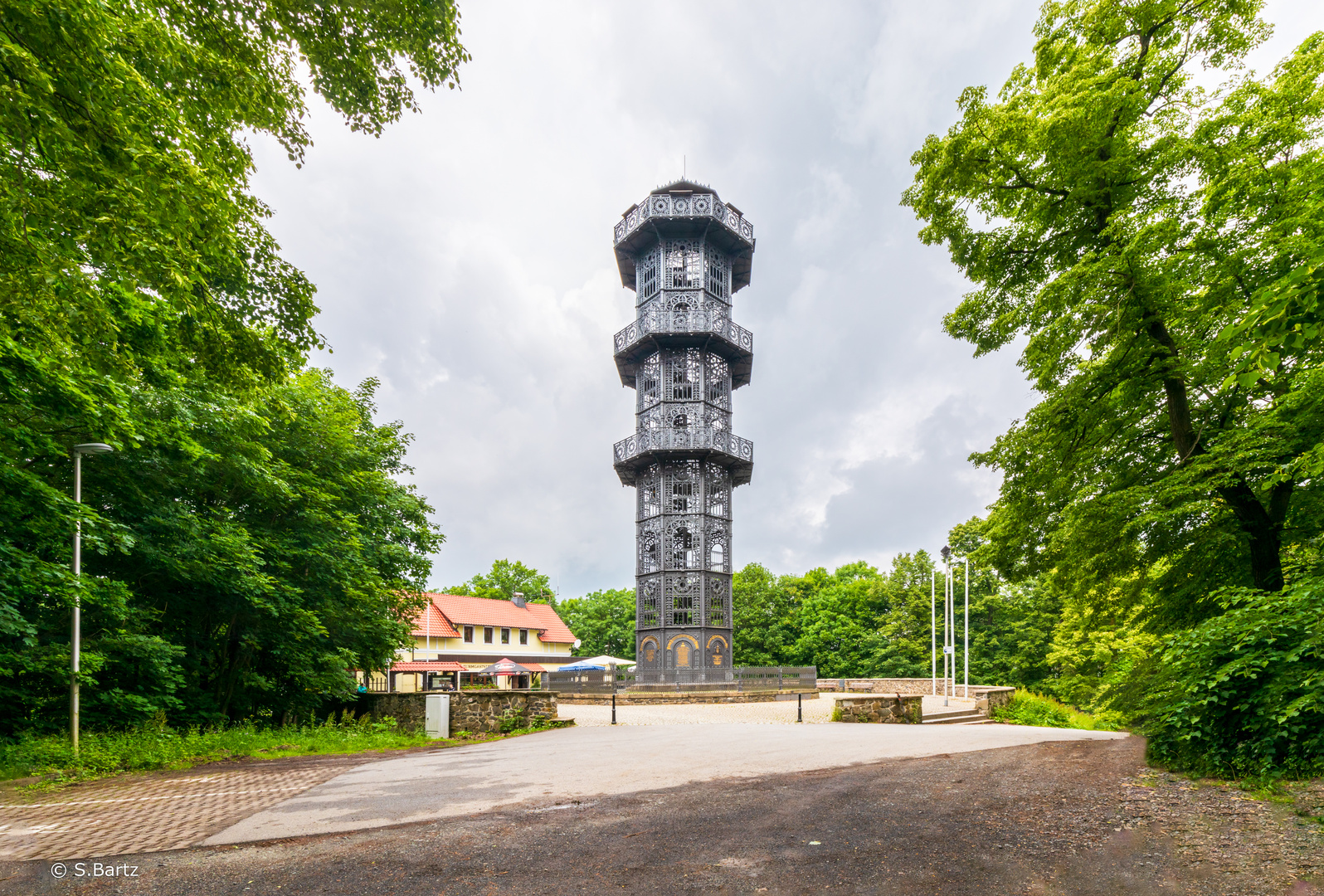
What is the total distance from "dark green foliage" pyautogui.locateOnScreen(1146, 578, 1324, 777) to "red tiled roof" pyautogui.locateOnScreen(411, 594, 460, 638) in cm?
4137

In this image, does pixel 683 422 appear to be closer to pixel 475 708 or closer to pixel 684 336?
pixel 684 336

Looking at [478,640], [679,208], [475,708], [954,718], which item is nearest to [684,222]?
[679,208]

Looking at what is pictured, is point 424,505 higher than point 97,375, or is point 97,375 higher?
point 97,375

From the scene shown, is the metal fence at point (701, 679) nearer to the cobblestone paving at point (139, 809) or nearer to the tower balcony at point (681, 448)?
the tower balcony at point (681, 448)

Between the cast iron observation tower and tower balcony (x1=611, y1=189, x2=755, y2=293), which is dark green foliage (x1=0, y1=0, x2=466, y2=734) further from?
tower balcony (x1=611, y1=189, x2=755, y2=293)

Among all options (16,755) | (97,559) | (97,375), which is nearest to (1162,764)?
(97,375)

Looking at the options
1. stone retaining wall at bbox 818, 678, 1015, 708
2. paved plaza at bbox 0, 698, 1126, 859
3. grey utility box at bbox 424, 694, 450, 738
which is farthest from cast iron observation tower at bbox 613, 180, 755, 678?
grey utility box at bbox 424, 694, 450, 738

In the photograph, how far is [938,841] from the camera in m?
5.15

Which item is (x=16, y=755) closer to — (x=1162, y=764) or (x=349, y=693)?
(x=349, y=693)

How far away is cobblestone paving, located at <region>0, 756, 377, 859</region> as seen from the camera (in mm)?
5496

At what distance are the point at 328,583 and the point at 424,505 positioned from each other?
4.30 metres

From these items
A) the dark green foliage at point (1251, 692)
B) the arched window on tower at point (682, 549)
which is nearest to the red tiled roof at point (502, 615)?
the arched window on tower at point (682, 549)

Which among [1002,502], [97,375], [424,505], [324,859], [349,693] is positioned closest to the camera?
[324,859]

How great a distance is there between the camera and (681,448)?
3088cm
